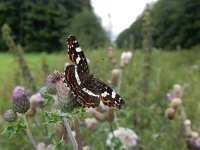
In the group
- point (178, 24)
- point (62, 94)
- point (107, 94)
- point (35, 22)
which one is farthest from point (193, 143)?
point (35, 22)

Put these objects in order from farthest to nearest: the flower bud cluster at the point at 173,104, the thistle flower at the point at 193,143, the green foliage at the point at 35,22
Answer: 1. the green foliage at the point at 35,22
2. the flower bud cluster at the point at 173,104
3. the thistle flower at the point at 193,143

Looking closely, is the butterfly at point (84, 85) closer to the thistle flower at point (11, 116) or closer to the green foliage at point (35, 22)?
the thistle flower at point (11, 116)

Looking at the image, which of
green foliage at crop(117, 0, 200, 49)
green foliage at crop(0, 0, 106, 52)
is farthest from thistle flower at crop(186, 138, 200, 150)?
green foliage at crop(0, 0, 106, 52)

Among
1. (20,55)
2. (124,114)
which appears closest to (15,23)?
(20,55)

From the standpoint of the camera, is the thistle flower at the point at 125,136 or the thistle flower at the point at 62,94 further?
the thistle flower at the point at 125,136

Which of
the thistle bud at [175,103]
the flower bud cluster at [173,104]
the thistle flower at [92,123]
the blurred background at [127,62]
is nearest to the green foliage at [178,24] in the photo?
the blurred background at [127,62]

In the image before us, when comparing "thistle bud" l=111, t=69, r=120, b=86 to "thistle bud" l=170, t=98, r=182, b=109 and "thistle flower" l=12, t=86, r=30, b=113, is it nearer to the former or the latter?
"thistle bud" l=170, t=98, r=182, b=109

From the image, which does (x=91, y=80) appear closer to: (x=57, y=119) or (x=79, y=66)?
(x=79, y=66)
